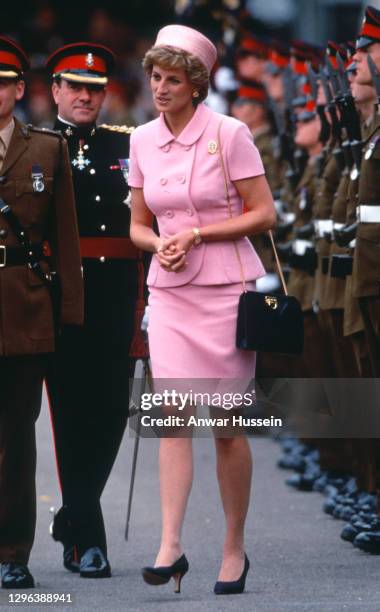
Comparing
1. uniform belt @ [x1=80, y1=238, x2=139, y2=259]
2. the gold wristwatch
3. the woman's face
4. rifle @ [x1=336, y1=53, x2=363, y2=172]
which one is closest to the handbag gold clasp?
the gold wristwatch

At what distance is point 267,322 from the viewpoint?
344 inches

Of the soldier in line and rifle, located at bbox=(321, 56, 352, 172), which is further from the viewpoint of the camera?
rifle, located at bbox=(321, 56, 352, 172)

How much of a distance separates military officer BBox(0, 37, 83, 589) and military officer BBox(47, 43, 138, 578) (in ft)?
1.66

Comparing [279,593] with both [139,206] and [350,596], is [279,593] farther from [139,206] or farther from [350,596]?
[139,206]

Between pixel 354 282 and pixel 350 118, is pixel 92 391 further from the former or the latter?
pixel 350 118

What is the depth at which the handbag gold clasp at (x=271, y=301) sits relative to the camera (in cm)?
875

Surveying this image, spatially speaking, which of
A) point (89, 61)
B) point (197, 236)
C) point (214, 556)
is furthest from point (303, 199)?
point (197, 236)

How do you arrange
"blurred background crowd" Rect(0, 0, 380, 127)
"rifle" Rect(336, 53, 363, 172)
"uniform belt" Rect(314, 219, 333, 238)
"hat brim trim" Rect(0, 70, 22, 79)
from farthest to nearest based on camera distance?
"blurred background crowd" Rect(0, 0, 380, 127) < "uniform belt" Rect(314, 219, 333, 238) < "rifle" Rect(336, 53, 363, 172) < "hat brim trim" Rect(0, 70, 22, 79)

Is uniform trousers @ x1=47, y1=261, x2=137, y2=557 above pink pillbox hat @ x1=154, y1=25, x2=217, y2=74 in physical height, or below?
below

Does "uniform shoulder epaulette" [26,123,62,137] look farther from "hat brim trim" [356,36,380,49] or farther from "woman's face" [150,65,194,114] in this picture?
"hat brim trim" [356,36,380,49]

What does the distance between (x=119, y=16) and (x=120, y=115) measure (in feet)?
18.5

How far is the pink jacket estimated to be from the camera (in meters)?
8.74

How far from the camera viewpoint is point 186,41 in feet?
28.8

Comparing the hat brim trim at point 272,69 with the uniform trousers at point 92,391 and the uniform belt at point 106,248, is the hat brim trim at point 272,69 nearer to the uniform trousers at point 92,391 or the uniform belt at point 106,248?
the uniform belt at point 106,248
